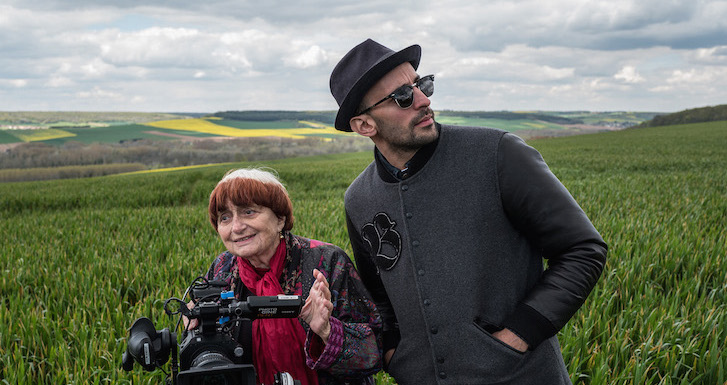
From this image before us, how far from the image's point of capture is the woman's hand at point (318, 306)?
205 centimetres

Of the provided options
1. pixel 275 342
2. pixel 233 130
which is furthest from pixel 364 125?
pixel 233 130

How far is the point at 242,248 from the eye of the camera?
7.75 feet

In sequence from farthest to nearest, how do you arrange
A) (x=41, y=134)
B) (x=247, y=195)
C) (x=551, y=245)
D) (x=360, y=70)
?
(x=41, y=134), (x=247, y=195), (x=360, y=70), (x=551, y=245)

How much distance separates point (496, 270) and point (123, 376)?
254 cm

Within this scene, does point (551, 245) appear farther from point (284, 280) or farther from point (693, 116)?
point (693, 116)

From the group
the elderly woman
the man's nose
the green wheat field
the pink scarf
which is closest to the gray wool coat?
the man's nose

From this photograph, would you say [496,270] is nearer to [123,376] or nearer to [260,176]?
[260,176]

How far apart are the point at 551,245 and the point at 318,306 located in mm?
954

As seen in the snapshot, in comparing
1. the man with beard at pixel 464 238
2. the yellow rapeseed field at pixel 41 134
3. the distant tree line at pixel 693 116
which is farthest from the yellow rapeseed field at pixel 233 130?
the man with beard at pixel 464 238

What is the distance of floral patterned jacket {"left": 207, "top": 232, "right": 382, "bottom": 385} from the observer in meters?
2.22

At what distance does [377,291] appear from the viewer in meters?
2.53

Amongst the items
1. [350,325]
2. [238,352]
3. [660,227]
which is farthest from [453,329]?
[660,227]

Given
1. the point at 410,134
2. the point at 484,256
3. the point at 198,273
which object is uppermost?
the point at 410,134

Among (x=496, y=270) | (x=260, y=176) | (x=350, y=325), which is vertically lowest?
(x=350, y=325)
